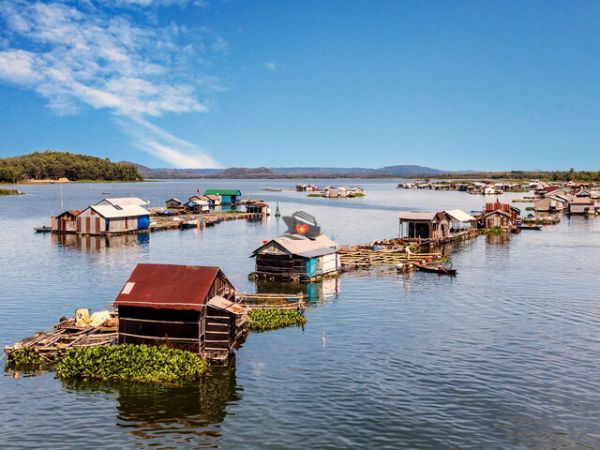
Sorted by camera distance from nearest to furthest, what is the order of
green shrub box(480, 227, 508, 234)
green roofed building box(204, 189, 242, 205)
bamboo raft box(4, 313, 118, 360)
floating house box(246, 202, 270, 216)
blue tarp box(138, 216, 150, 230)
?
bamboo raft box(4, 313, 118, 360), blue tarp box(138, 216, 150, 230), green shrub box(480, 227, 508, 234), floating house box(246, 202, 270, 216), green roofed building box(204, 189, 242, 205)

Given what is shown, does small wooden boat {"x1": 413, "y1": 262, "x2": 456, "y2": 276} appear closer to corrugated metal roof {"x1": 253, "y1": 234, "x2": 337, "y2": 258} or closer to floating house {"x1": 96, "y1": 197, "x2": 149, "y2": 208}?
corrugated metal roof {"x1": 253, "y1": 234, "x2": 337, "y2": 258}

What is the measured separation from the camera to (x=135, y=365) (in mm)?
34406

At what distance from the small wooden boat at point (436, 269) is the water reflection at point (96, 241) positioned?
4381 cm

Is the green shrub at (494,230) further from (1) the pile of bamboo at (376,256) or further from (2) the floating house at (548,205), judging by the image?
(2) the floating house at (548,205)

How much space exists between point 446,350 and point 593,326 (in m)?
13.7

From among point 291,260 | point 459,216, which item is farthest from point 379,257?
point 459,216

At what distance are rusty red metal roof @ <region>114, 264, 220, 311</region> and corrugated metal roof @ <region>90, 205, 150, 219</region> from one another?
225ft

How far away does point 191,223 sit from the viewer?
A: 405 feet

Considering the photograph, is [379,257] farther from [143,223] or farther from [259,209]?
[259,209]

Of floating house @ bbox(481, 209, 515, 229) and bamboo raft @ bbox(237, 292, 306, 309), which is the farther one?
floating house @ bbox(481, 209, 515, 229)

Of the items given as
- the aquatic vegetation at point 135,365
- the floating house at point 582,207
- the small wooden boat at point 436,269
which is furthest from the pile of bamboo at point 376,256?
the floating house at point 582,207

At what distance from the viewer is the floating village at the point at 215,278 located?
35.9 metres

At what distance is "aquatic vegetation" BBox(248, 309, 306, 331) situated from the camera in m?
45.4

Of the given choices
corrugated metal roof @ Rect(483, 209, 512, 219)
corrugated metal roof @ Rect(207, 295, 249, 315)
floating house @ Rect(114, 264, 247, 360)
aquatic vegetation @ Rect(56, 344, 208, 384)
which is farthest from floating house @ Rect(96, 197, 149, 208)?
corrugated metal roof @ Rect(207, 295, 249, 315)
